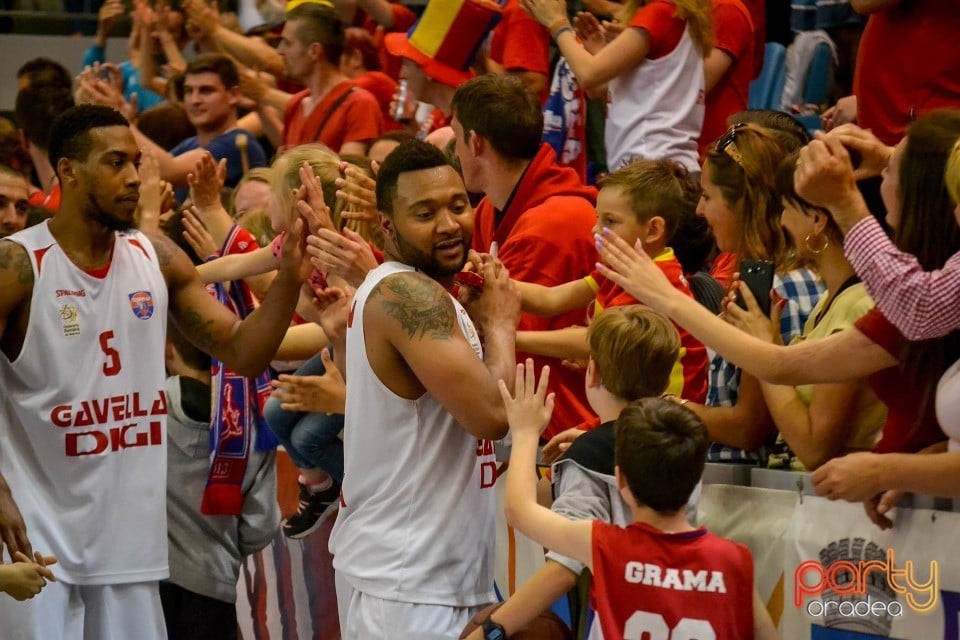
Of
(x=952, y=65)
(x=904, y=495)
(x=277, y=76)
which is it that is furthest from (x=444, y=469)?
(x=277, y=76)

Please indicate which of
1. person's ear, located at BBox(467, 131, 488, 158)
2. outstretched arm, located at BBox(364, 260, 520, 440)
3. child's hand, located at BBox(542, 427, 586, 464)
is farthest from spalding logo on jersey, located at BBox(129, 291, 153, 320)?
child's hand, located at BBox(542, 427, 586, 464)

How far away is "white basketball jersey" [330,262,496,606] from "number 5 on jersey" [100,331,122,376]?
1050 mm

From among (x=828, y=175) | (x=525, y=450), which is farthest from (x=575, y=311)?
(x=828, y=175)

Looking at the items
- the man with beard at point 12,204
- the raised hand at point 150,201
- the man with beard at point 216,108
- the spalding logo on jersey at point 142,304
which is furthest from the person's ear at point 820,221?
the man with beard at point 216,108

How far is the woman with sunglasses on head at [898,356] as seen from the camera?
12.1 ft

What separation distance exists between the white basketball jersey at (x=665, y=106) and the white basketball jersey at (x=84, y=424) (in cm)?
277

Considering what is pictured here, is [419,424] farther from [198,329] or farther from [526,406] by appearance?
[198,329]

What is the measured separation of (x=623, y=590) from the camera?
3.53 m

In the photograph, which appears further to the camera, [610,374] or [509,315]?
[509,315]

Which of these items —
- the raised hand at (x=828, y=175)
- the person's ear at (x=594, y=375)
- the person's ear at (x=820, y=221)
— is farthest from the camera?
the person's ear at (x=820, y=221)

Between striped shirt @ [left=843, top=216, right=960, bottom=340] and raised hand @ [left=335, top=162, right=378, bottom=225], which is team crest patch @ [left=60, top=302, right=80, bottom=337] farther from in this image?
striped shirt @ [left=843, top=216, right=960, bottom=340]

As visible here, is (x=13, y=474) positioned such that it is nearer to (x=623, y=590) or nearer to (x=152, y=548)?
(x=152, y=548)

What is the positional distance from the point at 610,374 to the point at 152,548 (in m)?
1.85

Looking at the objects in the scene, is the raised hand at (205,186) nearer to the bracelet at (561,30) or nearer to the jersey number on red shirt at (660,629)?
the bracelet at (561,30)
